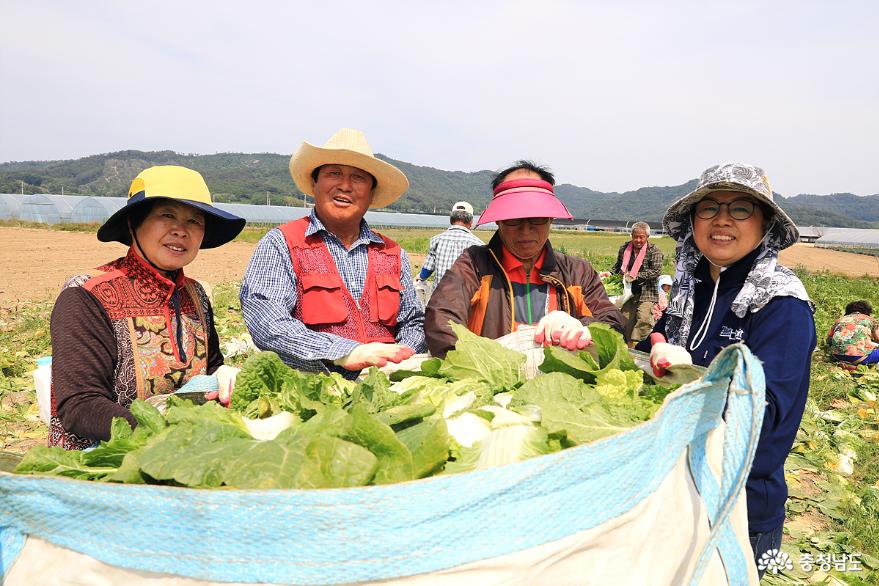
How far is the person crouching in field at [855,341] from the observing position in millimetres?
8703

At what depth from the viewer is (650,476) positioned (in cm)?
127

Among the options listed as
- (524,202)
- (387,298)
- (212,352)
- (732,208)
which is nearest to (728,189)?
(732,208)

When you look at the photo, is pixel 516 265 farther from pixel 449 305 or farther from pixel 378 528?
pixel 378 528

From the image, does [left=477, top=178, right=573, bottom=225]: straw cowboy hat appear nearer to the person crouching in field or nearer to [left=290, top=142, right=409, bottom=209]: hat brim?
[left=290, top=142, right=409, bottom=209]: hat brim

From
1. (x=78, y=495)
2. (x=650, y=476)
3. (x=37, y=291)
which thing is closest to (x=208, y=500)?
(x=78, y=495)

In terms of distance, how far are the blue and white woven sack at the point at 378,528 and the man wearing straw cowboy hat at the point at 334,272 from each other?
1672mm

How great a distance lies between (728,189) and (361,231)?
2124 mm

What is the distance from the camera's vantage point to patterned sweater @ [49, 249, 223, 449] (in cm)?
226

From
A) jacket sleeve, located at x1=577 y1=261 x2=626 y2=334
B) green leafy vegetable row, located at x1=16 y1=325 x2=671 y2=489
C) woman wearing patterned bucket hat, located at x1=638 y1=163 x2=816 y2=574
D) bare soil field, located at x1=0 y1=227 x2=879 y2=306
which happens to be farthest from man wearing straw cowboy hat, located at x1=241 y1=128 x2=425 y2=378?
bare soil field, located at x1=0 y1=227 x2=879 y2=306

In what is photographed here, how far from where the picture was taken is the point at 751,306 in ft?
7.54

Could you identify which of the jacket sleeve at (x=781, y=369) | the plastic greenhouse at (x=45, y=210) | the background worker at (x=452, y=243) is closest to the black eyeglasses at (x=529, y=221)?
the jacket sleeve at (x=781, y=369)

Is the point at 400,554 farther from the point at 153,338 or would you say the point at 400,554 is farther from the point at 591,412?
the point at 153,338

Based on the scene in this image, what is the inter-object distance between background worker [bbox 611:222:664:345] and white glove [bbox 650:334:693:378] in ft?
27.2

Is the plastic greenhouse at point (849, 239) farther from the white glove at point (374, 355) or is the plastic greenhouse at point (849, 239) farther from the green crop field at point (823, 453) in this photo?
the white glove at point (374, 355)
